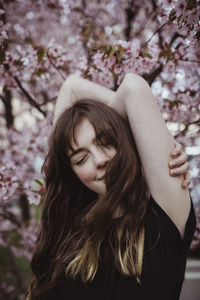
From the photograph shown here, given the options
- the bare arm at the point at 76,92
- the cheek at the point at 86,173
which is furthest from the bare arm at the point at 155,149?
the bare arm at the point at 76,92

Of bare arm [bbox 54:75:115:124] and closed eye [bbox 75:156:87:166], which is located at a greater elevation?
bare arm [bbox 54:75:115:124]

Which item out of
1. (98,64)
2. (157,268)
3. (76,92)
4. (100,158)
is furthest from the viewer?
(98,64)

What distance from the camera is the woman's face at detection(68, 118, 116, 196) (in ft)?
4.06

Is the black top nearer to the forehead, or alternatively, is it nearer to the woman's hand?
the woman's hand

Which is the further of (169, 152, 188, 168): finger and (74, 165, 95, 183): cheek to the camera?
(74, 165, 95, 183): cheek

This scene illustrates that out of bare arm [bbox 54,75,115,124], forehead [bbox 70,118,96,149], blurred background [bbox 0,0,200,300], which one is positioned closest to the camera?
forehead [bbox 70,118,96,149]

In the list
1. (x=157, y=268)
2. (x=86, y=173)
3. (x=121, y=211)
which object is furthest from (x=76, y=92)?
(x=157, y=268)

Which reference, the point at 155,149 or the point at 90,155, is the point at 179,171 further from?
the point at 90,155

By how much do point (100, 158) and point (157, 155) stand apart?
26 centimetres

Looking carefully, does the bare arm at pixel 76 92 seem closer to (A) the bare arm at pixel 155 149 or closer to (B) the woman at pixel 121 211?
(B) the woman at pixel 121 211

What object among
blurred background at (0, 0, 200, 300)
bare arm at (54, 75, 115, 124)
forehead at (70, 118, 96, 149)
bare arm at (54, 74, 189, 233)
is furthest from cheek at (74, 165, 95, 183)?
blurred background at (0, 0, 200, 300)

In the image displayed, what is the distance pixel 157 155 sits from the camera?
3.52ft

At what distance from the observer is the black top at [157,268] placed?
1.04 meters

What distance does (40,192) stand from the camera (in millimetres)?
2084
